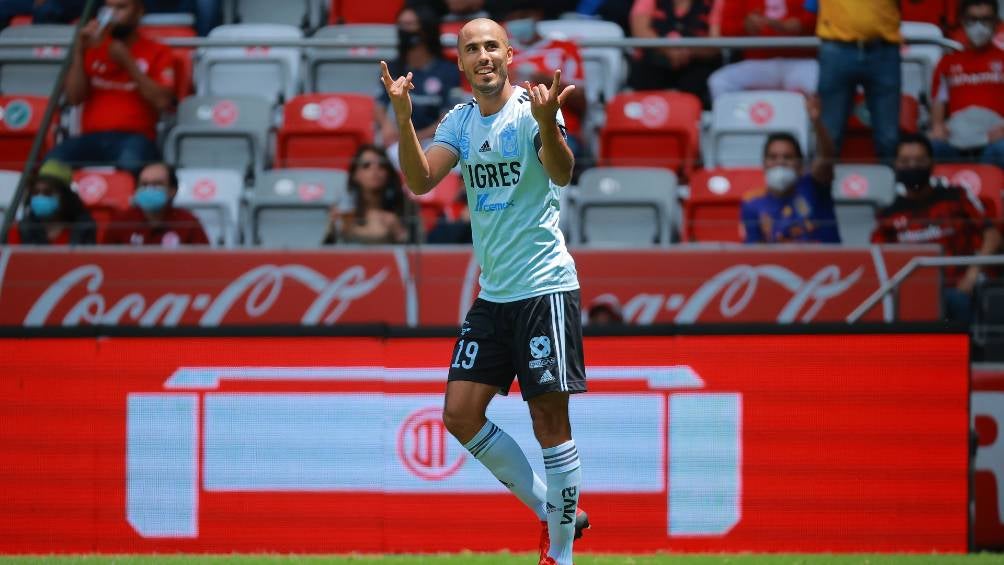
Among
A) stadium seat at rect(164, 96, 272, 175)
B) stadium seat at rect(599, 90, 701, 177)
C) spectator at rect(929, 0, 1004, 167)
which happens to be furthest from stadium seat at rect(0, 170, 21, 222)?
spectator at rect(929, 0, 1004, 167)

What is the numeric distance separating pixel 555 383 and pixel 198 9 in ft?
25.1

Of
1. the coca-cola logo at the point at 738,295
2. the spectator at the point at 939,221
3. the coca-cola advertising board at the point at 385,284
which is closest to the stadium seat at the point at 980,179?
the spectator at the point at 939,221

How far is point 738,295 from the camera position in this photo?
27.3ft

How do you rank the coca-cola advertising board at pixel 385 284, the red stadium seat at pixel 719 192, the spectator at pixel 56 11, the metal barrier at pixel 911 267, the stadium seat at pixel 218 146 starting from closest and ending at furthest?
the metal barrier at pixel 911 267
the coca-cola advertising board at pixel 385 284
the red stadium seat at pixel 719 192
the stadium seat at pixel 218 146
the spectator at pixel 56 11

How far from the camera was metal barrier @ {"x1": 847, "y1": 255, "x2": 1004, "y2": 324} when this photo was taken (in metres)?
7.77

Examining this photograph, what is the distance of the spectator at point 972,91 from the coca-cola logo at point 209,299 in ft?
14.3

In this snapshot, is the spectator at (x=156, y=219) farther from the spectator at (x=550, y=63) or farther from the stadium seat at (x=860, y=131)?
the stadium seat at (x=860, y=131)

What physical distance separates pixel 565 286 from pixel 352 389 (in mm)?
1900

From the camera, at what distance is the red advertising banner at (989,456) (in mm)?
7469

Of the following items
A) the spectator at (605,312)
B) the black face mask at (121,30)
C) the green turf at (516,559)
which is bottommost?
the green turf at (516,559)

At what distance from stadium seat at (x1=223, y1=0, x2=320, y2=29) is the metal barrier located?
19.6 ft

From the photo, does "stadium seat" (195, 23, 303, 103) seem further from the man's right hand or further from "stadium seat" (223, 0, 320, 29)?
the man's right hand

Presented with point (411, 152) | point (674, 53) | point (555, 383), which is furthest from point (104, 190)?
point (555, 383)

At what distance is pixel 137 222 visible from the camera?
29.0 feet
